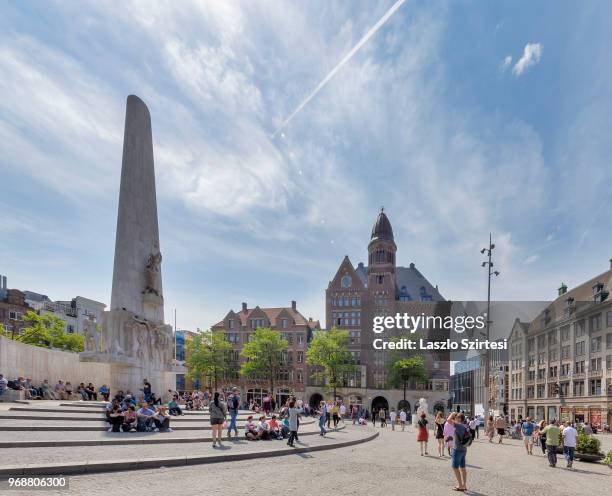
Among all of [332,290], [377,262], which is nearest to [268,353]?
[332,290]

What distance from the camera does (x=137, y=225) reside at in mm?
28391

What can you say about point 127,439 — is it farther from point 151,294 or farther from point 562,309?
point 562,309

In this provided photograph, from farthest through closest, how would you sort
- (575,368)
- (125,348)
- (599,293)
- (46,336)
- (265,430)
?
(575,368), (599,293), (46,336), (125,348), (265,430)

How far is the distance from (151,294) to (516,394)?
7363 centimetres

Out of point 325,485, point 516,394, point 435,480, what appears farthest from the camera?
point 516,394

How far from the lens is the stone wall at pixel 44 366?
2847cm

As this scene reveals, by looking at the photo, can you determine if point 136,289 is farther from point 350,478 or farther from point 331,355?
point 331,355

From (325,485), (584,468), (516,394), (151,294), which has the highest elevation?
(151,294)

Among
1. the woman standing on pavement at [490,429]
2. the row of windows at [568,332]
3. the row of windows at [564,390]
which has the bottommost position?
the row of windows at [564,390]

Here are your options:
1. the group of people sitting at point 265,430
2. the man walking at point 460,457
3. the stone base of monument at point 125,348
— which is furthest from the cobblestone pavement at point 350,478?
the stone base of monument at point 125,348

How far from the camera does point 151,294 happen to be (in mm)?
28688

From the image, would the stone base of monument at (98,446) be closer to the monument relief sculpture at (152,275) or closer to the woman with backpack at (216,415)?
the woman with backpack at (216,415)

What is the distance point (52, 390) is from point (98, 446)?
65.5ft

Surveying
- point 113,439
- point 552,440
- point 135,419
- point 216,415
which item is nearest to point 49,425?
point 135,419
